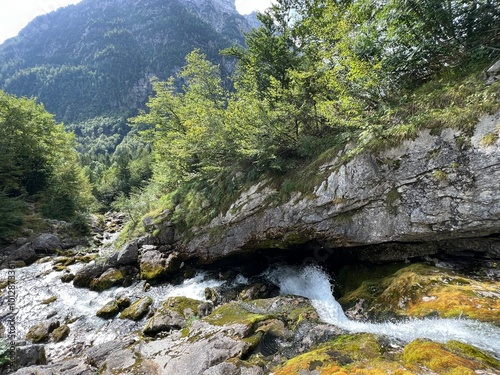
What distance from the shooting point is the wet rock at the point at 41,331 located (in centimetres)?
1176

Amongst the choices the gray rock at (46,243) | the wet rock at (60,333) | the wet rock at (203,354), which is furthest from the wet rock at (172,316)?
the gray rock at (46,243)

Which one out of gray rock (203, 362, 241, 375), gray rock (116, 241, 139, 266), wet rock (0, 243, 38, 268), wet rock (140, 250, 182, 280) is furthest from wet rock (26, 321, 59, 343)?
wet rock (0, 243, 38, 268)

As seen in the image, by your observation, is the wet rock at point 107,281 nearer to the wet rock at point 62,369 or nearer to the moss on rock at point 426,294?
the wet rock at point 62,369

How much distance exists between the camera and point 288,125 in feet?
41.1

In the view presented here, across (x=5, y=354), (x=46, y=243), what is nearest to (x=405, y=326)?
(x=5, y=354)

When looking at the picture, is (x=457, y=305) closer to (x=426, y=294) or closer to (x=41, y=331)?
(x=426, y=294)

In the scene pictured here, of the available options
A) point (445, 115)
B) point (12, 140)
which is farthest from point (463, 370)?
point (12, 140)

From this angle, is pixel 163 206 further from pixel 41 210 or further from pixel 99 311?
pixel 41 210

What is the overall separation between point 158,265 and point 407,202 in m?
14.5

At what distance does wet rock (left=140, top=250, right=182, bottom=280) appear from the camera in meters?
16.0

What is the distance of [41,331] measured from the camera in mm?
12086

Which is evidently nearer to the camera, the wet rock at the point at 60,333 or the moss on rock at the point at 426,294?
the moss on rock at the point at 426,294

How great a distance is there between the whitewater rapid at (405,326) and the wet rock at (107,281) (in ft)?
37.5

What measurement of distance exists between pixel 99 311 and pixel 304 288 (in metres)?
11.1
